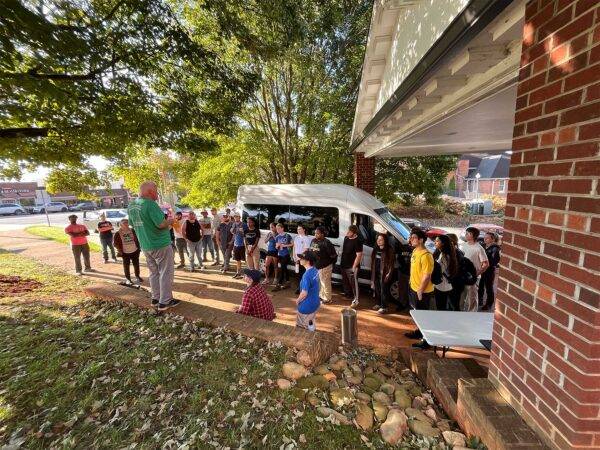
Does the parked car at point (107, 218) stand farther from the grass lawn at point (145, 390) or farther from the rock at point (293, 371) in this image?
the rock at point (293, 371)

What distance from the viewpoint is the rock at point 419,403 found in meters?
2.43

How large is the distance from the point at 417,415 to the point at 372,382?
0.54 meters

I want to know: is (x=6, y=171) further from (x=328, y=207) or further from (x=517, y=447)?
(x=517, y=447)

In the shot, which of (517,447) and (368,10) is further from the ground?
(368,10)

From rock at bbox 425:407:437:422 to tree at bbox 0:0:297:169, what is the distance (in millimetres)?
5035

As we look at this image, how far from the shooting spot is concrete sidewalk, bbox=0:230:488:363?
4.94 metres

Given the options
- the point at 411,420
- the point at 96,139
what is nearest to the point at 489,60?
the point at 411,420

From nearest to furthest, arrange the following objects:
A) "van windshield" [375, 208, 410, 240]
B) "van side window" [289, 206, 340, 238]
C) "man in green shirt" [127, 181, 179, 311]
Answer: "man in green shirt" [127, 181, 179, 311], "van windshield" [375, 208, 410, 240], "van side window" [289, 206, 340, 238]

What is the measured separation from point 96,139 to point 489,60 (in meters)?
6.47

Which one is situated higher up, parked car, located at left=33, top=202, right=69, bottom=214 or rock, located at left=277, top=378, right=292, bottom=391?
parked car, located at left=33, top=202, right=69, bottom=214

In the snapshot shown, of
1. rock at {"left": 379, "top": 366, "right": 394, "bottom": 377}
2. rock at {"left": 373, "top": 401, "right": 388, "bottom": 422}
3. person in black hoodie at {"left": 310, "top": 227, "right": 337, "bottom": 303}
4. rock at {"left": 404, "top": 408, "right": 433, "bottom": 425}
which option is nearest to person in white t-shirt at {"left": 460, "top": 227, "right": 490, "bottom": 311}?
person in black hoodie at {"left": 310, "top": 227, "right": 337, "bottom": 303}

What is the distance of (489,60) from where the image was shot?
2672 mm

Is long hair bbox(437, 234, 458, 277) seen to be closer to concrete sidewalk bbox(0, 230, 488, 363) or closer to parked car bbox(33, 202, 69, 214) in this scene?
concrete sidewalk bbox(0, 230, 488, 363)

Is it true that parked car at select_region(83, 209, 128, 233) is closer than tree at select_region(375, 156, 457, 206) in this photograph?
No
